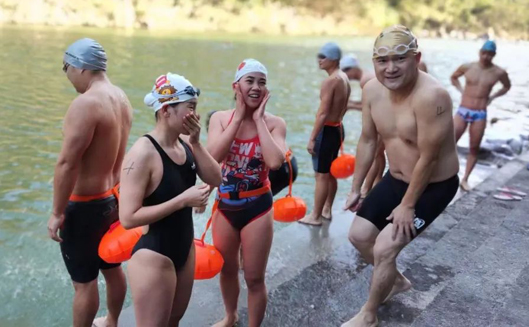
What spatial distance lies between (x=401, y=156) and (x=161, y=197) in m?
1.79

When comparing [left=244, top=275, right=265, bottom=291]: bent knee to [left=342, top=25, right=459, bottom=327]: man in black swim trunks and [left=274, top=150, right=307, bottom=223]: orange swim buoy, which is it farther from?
[left=274, top=150, right=307, bottom=223]: orange swim buoy

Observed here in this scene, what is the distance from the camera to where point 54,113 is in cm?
1202

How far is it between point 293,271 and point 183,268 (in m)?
1.99

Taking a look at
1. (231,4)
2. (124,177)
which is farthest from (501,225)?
(231,4)

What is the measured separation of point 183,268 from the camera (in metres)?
2.67

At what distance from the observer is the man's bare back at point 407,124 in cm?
314

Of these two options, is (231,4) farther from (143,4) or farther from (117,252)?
(117,252)

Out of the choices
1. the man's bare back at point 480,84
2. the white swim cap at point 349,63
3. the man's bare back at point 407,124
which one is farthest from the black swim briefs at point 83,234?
the man's bare back at point 480,84

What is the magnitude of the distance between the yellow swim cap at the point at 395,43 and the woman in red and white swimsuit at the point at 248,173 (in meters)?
A: 0.78

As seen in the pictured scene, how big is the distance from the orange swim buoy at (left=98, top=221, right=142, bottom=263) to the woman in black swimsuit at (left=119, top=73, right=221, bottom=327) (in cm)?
37

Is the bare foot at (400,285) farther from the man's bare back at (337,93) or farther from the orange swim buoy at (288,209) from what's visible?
the man's bare back at (337,93)

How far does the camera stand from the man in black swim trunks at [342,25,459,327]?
313 cm

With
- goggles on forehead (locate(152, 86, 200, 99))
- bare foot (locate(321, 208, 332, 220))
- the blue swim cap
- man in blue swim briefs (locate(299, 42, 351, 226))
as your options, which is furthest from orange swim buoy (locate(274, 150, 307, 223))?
the blue swim cap

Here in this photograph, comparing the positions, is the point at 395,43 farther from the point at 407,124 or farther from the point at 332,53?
the point at 332,53
